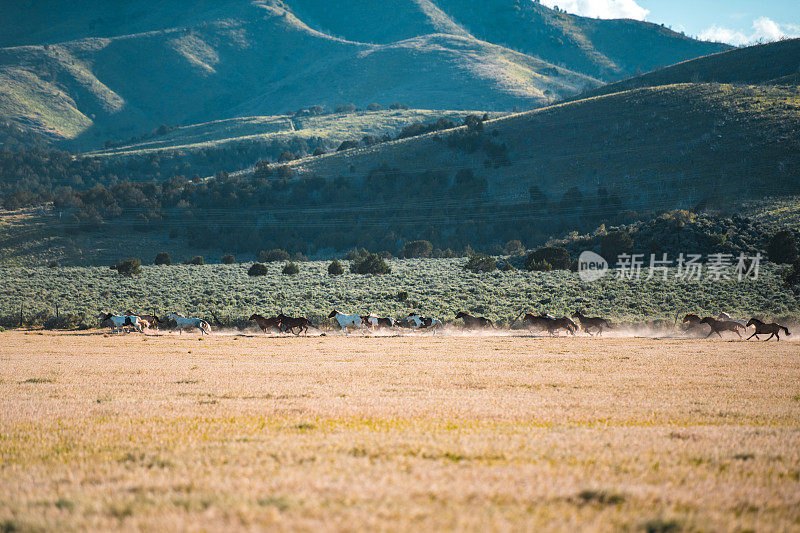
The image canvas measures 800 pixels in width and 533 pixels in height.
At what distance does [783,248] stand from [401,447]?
176ft

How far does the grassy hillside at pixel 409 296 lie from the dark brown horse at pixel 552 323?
4.18 metres

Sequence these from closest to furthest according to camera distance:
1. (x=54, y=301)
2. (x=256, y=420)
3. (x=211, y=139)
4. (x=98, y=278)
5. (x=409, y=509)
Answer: (x=409, y=509) < (x=256, y=420) < (x=54, y=301) < (x=98, y=278) < (x=211, y=139)

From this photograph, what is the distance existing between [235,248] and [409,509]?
92306mm

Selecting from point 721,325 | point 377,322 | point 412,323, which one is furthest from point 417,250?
point 721,325

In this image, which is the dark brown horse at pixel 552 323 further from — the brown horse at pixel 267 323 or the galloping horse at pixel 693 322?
the brown horse at pixel 267 323

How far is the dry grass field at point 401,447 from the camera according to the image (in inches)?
206

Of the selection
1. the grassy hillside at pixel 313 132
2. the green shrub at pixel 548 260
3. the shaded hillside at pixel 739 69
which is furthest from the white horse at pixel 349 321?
the grassy hillside at pixel 313 132

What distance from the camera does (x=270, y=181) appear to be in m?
111

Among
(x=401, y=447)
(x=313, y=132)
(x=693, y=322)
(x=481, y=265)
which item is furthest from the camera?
(x=313, y=132)

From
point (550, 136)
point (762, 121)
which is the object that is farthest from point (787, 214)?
point (550, 136)

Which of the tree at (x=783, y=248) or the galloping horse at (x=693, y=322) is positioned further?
the tree at (x=783, y=248)

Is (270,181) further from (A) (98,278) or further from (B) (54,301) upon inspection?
(B) (54,301)

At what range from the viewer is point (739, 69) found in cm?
12838

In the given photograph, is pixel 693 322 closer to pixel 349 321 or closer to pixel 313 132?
pixel 349 321
